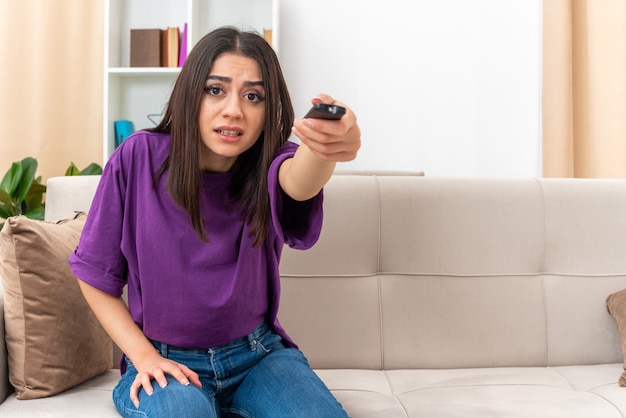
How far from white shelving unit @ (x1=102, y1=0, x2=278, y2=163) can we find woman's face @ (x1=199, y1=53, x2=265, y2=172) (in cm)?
184

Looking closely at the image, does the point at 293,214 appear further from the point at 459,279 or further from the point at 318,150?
the point at 459,279

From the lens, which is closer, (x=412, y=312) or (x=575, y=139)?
(x=412, y=312)

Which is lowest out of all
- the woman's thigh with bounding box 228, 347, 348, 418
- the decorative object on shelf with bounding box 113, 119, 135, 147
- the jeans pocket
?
the woman's thigh with bounding box 228, 347, 348, 418

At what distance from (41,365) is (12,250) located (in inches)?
9.1

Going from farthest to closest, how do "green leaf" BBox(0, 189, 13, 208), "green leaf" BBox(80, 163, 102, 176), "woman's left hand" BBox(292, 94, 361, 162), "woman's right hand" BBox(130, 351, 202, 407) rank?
1. "green leaf" BBox(80, 163, 102, 176)
2. "green leaf" BBox(0, 189, 13, 208)
3. "woman's right hand" BBox(130, 351, 202, 407)
4. "woman's left hand" BBox(292, 94, 361, 162)

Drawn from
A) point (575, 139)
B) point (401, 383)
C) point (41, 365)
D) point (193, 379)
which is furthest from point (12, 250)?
point (575, 139)

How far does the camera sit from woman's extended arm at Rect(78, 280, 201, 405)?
3.78ft

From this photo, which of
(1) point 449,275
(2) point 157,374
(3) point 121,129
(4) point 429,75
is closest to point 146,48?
(3) point 121,129

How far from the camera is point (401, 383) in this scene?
1.54 metres

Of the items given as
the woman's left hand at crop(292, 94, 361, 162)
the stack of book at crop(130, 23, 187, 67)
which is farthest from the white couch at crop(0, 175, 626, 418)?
the stack of book at crop(130, 23, 187, 67)

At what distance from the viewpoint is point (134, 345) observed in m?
1.23

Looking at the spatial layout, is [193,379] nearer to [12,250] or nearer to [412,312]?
[12,250]

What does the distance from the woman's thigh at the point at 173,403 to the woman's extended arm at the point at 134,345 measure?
0.04 feet

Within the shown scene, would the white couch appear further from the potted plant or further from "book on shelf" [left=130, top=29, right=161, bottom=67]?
"book on shelf" [left=130, top=29, right=161, bottom=67]
